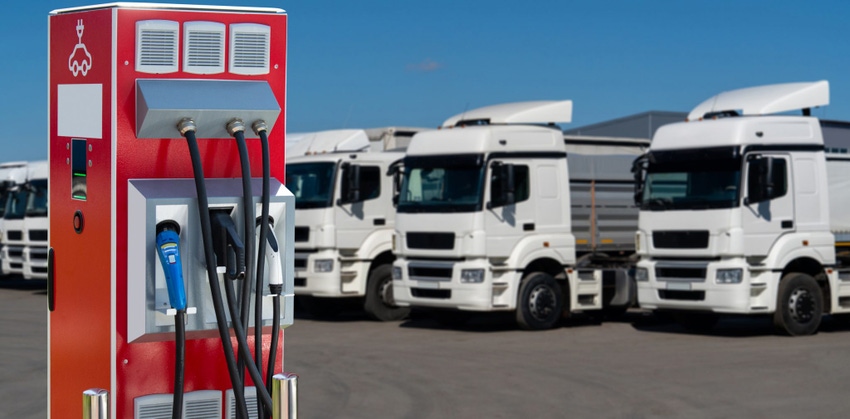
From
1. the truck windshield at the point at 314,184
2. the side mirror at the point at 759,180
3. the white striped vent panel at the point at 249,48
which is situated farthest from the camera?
the truck windshield at the point at 314,184

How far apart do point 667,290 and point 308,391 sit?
6.74 metres

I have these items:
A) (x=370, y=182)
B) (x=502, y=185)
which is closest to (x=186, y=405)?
(x=502, y=185)

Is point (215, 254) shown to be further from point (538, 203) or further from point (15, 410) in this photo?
Answer: point (538, 203)

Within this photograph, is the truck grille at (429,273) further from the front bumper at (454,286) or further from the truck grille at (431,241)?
the truck grille at (431,241)

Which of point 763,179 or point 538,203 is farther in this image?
point 538,203

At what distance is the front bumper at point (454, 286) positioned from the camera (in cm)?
1572

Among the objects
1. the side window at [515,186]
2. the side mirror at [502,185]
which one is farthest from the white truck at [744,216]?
the side mirror at [502,185]

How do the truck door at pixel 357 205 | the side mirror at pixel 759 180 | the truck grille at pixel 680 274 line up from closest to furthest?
the side mirror at pixel 759 180
the truck grille at pixel 680 274
the truck door at pixel 357 205

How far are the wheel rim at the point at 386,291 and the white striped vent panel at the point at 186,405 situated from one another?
1352cm

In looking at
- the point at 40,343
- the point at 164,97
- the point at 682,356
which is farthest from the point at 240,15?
the point at 40,343

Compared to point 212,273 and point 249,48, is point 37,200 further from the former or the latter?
point 212,273

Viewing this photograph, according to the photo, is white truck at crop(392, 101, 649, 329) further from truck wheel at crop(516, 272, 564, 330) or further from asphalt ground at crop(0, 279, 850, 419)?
asphalt ground at crop(0, 279, 850, 419)

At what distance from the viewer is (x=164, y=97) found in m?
3.97

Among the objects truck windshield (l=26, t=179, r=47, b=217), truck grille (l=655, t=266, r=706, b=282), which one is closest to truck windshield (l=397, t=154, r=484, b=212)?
truck grille (l=655, t=266, r=706, b=282)
